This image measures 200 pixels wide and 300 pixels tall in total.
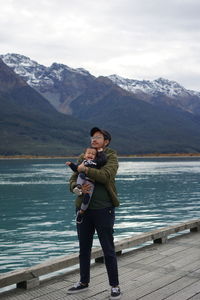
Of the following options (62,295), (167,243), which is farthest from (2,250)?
(62,295)

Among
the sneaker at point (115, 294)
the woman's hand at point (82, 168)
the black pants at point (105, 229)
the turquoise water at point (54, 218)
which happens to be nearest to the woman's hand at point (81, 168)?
the woman's hand at point (82, 168)

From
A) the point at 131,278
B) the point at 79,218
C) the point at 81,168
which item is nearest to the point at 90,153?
the point at 81,168

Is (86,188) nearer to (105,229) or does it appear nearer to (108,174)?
(108,174)

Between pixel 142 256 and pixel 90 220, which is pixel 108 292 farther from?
pixel 142 256

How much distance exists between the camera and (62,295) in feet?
19.2

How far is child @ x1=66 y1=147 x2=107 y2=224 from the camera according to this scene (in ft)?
19.0

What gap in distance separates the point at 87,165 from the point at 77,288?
5.93ft

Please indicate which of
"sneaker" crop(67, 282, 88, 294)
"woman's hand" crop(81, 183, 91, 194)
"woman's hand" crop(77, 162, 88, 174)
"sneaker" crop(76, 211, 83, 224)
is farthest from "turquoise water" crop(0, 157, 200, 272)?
"woman's hand" crop(77, 162, 88, 174)

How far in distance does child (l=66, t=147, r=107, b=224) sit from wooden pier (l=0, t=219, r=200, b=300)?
1090mm

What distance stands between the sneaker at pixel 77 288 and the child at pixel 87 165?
93cm

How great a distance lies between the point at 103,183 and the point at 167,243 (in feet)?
14.4

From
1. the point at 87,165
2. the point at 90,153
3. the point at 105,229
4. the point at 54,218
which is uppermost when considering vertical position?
the point at 90,153

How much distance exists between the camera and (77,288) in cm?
601

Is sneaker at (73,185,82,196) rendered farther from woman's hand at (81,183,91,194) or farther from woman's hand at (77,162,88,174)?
woman's hand at (77,162,88,174)
